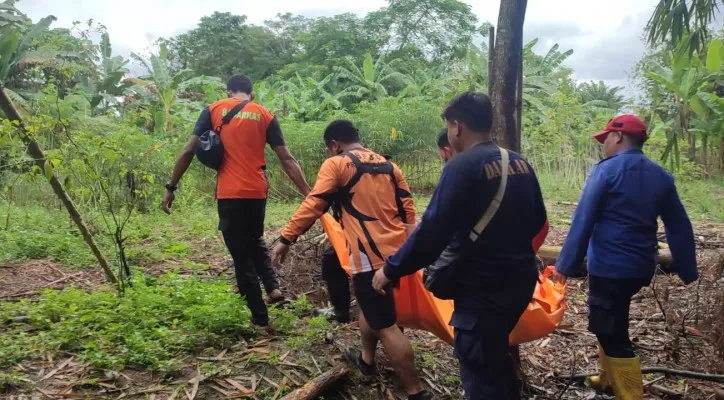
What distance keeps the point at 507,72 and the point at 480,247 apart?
2018 mm

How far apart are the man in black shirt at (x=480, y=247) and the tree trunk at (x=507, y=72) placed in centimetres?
144

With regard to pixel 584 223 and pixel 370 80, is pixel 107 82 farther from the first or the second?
pixel 584 223

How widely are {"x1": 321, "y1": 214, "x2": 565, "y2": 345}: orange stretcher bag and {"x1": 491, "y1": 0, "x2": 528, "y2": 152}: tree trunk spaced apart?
116cm

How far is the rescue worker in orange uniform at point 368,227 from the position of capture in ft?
11.2

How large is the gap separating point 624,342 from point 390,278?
1.79 meters

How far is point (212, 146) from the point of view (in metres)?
4.34

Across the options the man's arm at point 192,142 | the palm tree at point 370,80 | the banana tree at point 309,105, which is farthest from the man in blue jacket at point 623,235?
the palm tree at point 370,80

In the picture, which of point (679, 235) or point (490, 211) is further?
point (679, 235)

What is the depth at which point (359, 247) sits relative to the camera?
3520 mm

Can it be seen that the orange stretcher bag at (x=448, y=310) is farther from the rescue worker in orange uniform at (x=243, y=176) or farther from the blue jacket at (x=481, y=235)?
the rescue worker in orange uniform at (x=243, y=176)

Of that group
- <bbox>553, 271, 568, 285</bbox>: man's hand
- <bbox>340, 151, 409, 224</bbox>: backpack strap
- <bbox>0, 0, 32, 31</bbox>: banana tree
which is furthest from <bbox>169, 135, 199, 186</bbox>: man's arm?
<bbox>0, 0, 32, 31</bbox>: banana tree

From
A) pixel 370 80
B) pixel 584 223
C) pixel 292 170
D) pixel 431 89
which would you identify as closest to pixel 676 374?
pixel 584 223

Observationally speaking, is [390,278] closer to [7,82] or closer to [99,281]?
[99,281]

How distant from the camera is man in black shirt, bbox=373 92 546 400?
2521 millimetres
